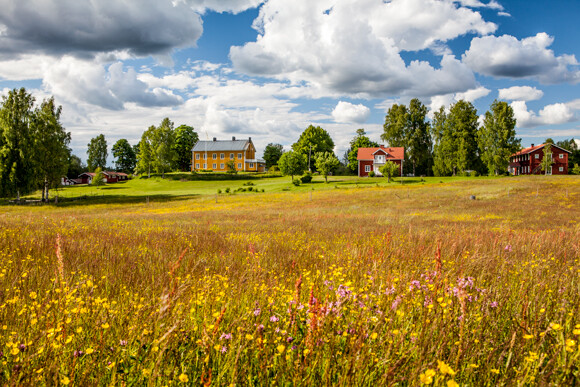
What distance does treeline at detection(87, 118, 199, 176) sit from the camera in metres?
93.8

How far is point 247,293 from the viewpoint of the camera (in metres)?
3.99

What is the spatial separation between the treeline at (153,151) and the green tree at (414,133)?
6018 centimetres

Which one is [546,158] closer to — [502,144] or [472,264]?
[502,144]

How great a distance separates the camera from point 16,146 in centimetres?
4791

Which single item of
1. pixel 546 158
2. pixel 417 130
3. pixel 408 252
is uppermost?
pixel 417 130

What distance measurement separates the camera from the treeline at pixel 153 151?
93750 millimetres

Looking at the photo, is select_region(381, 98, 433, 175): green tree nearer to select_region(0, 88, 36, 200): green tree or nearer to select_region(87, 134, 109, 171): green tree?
select_region(0, 88, 36, 200): green tree

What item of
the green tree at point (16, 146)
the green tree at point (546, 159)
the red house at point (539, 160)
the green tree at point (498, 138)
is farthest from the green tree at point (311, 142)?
the green tree at point (16, 146)

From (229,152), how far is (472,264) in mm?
118250

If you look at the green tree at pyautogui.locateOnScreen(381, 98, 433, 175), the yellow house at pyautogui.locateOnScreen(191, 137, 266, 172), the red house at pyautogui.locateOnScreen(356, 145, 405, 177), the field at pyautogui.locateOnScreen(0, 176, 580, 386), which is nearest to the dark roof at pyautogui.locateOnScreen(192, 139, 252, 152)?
the yellow house at pyautogui.locateOnScreen(191, 137, 266, 172)

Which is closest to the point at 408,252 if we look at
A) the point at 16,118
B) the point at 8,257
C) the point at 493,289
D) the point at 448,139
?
the point at 493,289

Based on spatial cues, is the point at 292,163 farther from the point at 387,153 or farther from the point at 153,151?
the point at 153,151

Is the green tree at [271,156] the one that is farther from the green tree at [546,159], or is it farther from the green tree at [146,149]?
the green tree at [546,159]

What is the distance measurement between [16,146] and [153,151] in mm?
45735
